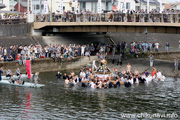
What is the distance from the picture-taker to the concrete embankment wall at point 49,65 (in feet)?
157

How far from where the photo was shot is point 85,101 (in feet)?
113

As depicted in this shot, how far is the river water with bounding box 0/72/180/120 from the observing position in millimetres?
30219

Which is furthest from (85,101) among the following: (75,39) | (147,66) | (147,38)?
(147,38)

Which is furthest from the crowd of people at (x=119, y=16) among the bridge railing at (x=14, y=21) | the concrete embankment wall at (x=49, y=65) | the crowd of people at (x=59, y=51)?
the concrete embankment wall at (x=49, y=65)

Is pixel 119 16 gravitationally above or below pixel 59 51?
above

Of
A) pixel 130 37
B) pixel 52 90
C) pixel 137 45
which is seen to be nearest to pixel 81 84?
pixel 52 90

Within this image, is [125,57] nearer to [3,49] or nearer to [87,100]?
[3,49]

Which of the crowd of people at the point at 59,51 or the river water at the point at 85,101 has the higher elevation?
the crowd of people at the point at 59,51

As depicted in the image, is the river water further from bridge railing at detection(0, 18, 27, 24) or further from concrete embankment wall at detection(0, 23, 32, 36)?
bridge railing at detection(0, 18, 27, 24)

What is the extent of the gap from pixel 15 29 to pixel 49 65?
10.9 meters

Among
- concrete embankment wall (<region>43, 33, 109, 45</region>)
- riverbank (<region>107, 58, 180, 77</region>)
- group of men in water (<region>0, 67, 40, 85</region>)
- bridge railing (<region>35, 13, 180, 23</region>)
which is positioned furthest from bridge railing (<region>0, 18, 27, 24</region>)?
group of men in water (<region>0, 67, 40, 85</region>)

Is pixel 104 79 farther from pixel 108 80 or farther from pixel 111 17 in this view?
pixel 111 17

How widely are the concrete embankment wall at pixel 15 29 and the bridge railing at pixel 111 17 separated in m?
1.99

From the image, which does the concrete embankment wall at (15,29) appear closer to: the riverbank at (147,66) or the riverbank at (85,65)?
the riverbank at (85,65)
